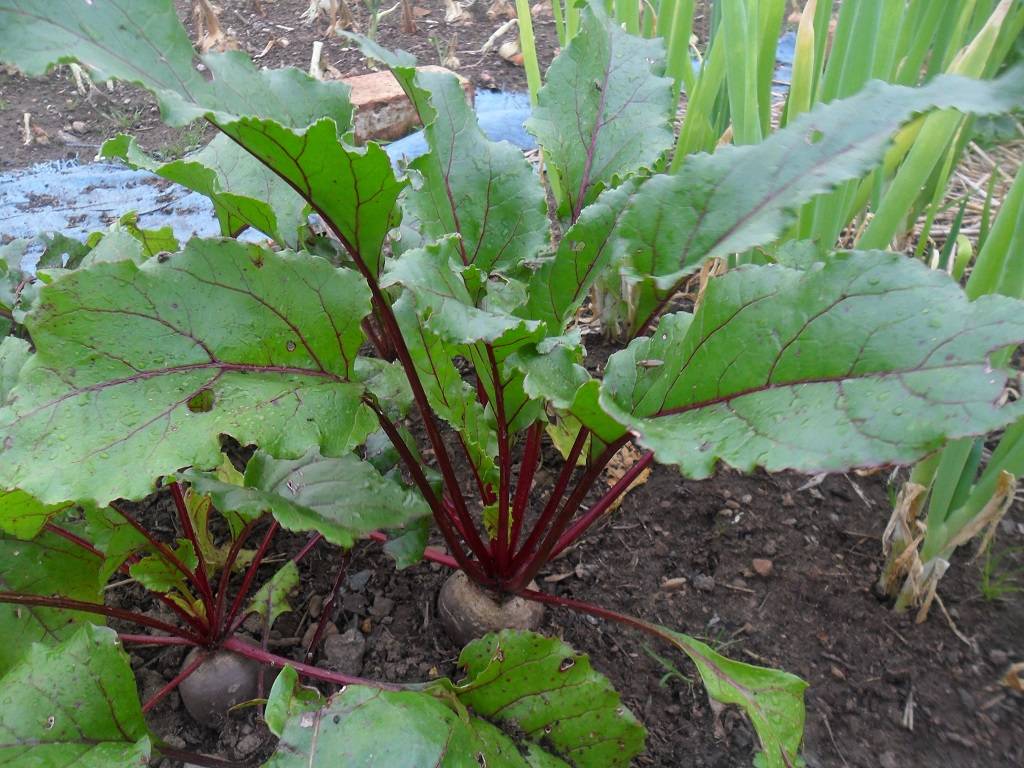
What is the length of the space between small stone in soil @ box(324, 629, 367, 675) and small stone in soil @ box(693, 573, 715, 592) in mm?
563

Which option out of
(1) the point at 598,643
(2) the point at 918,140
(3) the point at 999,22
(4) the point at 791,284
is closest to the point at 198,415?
(4) the point at 791,284

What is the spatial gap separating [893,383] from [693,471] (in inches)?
7.4

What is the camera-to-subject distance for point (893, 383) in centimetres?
62

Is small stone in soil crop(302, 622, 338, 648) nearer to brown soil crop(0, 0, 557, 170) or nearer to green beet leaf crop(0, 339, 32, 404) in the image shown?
green beet leaf crop(0, 339, 32, 404)

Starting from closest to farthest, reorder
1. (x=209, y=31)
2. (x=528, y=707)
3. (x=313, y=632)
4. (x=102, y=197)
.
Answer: (x=528, y=707), (x=313, y=632), (x=102, y=197), (x=209, y=31)

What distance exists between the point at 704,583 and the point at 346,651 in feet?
1.97

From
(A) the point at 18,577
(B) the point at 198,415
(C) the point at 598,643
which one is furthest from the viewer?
(C) the point at 598,643

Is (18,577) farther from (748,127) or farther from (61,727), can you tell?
(748,127)

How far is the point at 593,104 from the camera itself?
1.11 metres

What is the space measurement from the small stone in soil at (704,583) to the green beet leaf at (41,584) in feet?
3.10

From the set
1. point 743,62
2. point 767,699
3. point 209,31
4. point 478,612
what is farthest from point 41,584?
point 209,31

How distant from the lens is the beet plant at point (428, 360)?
66 cm

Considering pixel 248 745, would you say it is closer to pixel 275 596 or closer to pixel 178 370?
pixel 275 596

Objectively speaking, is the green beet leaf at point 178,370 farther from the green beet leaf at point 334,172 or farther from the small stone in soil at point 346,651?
the small stone in soil at point 346,651
